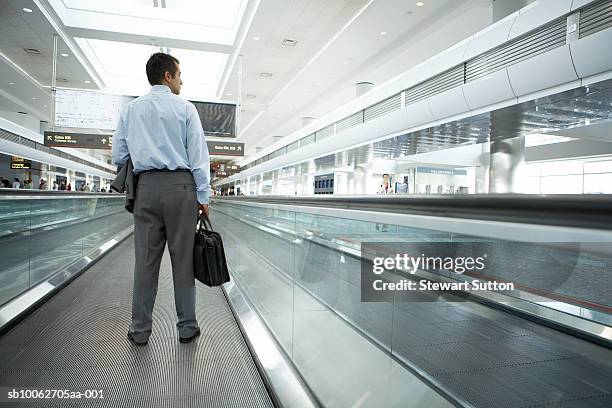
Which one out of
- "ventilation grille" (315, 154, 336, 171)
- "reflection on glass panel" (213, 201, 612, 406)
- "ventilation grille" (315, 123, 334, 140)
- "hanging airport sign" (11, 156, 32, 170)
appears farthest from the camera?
"hanging airport sign" (11, 156, 32, 170)

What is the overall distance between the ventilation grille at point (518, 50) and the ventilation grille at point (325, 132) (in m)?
10.1

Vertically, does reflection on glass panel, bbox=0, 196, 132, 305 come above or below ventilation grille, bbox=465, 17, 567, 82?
below

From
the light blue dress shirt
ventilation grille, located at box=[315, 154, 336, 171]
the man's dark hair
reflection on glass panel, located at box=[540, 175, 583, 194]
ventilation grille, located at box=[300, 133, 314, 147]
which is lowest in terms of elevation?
the light blue dress shirt

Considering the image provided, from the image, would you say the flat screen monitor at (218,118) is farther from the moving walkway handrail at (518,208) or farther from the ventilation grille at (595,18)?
the moving walkway handrail at (518,208)

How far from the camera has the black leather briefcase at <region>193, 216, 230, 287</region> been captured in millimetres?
2830

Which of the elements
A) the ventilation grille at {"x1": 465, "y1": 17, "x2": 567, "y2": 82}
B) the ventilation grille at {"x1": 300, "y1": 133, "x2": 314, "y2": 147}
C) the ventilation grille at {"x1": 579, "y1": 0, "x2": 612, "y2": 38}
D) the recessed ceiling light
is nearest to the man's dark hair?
the ventilation grille at {"x1": 579, "y1": 0, "x2": 612, "y2": 38}

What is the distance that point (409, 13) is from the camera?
34.5 ft

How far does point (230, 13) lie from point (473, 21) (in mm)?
6891

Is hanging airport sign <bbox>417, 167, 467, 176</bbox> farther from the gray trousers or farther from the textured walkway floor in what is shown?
the gray trousers

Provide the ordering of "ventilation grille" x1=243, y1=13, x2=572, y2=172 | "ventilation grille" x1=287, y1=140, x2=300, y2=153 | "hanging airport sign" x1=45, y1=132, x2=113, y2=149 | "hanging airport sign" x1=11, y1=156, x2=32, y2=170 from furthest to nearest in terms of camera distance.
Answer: "ventilation grille" x1=287, y1=140, x2=300, y2=153
"hanging airport sign" x1=11, y1=156, x2=32, y2=170
"hanging airport sign" x1=45, y1=132, x2=113, y2=149
"ventilation grille" x1=243, y1=13, x2=572, y2=172

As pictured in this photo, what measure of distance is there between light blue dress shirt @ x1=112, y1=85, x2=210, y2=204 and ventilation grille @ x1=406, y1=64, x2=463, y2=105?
881 cm

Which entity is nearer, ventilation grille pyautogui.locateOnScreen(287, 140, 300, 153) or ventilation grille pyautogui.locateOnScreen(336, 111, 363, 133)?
ventilation grille pyautogui.locateOnScreen(336, 111, 363, 133)

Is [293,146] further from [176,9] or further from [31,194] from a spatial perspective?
[31,194]

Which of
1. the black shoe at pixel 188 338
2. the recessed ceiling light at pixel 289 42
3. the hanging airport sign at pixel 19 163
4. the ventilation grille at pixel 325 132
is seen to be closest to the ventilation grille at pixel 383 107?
the recessed ceiling light at pixel 289 42
